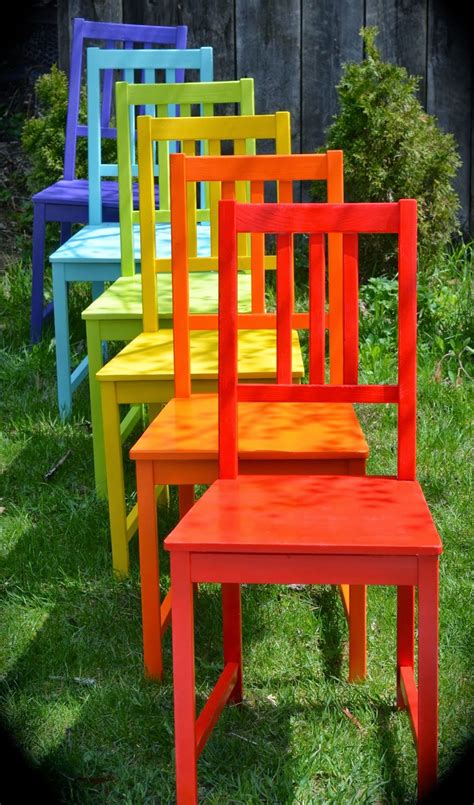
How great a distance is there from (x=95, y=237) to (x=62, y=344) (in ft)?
1.57

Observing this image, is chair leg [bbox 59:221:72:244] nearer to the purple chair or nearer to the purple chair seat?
the purple chair

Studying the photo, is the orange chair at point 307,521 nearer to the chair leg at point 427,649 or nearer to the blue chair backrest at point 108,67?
the chair leg at point 427,649

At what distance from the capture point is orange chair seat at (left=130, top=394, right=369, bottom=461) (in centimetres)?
253

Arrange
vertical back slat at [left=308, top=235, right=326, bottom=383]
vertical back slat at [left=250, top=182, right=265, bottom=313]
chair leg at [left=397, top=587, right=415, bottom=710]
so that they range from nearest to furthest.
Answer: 1. chair leg at [left=397, top=587, right=415, bottom=710]
2. vertical back slat at [left=308, top=235, right=326, bottom=383]
3. vertical back slat at [left=250, top=182, right=265, bottom=313]

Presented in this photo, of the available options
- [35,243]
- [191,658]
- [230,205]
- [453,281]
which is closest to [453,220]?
[453,281]

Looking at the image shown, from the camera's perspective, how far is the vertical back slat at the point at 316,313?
2670 millimetres

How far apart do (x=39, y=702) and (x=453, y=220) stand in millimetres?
3670

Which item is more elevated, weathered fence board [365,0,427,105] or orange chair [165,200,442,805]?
weathered fence board [365,0,427,105]

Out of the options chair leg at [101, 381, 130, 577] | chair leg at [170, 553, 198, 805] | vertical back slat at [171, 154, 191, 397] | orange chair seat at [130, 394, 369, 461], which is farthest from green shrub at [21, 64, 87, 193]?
chair leg at [170, 553, 198, 805]

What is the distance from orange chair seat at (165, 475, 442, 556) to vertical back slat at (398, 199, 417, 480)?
8cm

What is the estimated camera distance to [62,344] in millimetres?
4379

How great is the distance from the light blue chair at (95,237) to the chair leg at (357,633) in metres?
1.80

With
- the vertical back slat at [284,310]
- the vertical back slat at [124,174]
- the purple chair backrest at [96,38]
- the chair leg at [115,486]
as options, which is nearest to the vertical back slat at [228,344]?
the vertical back slat at [284,310]

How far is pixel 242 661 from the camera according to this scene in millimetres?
2715
